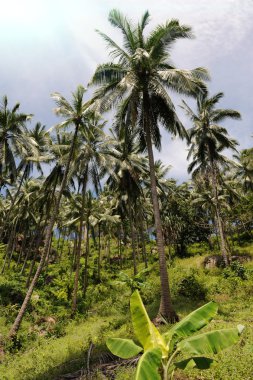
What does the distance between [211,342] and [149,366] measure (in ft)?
4.85

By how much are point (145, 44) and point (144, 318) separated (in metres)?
14.8

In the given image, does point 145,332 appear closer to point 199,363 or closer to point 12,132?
point 199,363

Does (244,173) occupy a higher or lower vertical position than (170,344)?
higher

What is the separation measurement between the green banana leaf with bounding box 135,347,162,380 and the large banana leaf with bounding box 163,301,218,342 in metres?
1.02

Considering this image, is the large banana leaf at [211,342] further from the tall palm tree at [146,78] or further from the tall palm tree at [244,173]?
the tall palm tree at [244,173]

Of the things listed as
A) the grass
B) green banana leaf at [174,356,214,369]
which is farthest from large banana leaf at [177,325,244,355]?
the grass

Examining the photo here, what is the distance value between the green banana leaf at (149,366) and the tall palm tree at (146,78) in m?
9.78

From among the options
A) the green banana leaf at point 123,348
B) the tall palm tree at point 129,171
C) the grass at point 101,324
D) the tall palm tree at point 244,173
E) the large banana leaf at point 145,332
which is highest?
the tall palm tree at point 244,173

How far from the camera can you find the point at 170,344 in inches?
271

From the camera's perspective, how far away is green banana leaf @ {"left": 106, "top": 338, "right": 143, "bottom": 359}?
22.5 ft

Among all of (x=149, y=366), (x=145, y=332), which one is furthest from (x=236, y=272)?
(x=149, y=366)

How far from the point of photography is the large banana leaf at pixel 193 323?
6.87m

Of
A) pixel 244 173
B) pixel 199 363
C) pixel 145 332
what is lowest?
pixel 199 363

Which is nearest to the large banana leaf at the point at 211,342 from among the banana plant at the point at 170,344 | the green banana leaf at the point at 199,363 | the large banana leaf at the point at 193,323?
the banana plant at the point at 170,344
